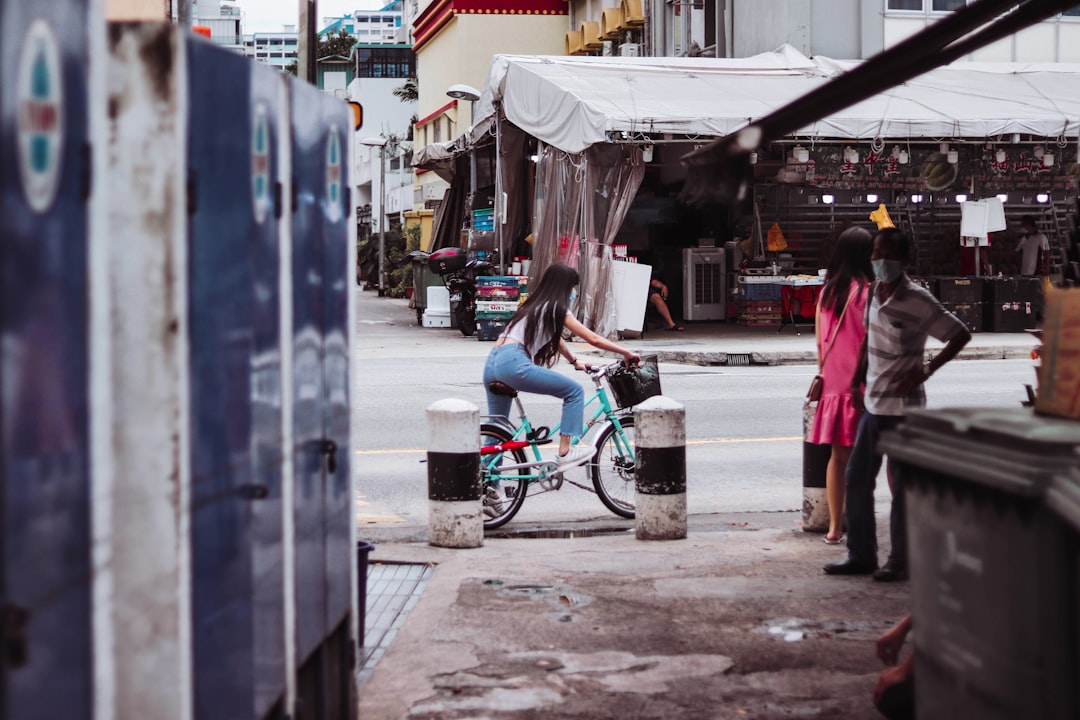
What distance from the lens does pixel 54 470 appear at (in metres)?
2.43

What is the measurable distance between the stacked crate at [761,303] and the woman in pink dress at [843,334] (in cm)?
1741

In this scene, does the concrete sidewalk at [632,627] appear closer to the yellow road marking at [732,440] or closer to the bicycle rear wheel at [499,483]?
the bicycle rear wheel at [499,483]

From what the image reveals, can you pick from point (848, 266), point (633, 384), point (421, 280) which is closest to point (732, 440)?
point (633, 384)

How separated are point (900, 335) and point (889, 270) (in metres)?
0.32

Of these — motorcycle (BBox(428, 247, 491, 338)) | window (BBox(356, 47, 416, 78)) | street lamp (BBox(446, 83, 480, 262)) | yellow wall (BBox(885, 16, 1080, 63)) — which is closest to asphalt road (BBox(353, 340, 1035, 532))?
motorcycle (BBox(428, 247, 491, 338))

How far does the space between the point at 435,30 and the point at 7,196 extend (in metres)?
50.7

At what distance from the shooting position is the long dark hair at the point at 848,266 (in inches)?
300

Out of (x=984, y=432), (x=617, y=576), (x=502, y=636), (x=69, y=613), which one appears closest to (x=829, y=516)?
(x=617, y=576)

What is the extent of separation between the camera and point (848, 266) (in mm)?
7668

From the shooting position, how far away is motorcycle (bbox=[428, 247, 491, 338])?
2545cm

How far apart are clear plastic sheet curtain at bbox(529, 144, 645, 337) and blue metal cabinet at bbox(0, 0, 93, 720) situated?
20524 millimetres

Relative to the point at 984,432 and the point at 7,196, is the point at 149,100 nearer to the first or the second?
the point at 7,196

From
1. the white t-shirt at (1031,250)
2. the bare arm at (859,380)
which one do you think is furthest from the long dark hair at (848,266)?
the white t-shirt at (1031,250)

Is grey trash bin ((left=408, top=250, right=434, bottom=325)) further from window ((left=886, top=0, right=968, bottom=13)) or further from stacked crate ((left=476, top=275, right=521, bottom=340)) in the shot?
window ((left=886, top=0, right=968, bottom=13))
